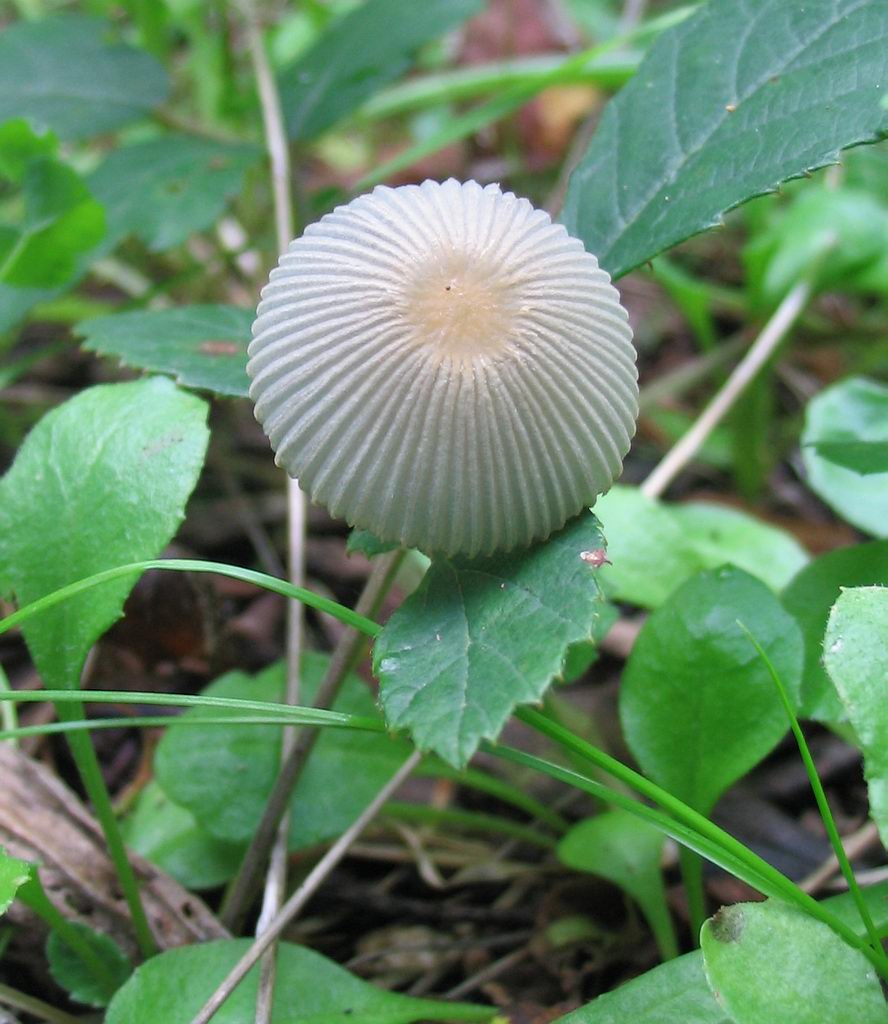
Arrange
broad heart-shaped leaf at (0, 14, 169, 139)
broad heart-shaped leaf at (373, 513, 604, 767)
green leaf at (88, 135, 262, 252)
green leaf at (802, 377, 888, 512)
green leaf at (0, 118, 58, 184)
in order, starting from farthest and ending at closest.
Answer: broad heart-shaped leaf at (0, 14, 169, 139)
green leaf at (88, 135, 262, 252)
green leaf at (802, 377, 888, 512)
green leaf at (0, 118, 58, 184)
broad heart-shaped leaf at (373, 513, 604, 767)

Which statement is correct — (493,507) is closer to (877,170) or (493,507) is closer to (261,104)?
(261,104)

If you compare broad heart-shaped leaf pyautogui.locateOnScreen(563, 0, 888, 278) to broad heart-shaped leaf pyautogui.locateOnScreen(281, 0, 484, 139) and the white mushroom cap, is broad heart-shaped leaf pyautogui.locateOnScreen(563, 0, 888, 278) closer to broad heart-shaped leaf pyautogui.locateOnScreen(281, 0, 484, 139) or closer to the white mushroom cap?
the white mushroom cap

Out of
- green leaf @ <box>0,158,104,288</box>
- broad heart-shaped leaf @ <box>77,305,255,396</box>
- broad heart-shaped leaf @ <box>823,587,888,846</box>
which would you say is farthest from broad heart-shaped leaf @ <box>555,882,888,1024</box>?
green leaf @ <box>0,158,104,288</box>

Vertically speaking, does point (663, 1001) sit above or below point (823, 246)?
below

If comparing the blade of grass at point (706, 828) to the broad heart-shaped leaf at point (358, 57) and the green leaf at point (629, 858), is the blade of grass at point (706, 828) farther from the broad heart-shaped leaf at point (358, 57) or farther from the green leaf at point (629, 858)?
the broad heart-shaped leaf at point (358, 57)

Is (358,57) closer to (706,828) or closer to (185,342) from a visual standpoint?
(185,342)

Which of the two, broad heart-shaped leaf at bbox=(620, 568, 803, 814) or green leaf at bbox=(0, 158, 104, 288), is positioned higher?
green leaf at bbox=(0, 158, 104, 288)

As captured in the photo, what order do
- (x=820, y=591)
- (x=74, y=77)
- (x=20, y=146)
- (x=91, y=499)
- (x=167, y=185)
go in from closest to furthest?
(x=91, y=499)
(x=820, y=591)
(x=20, y=146)
(x=167, y=185)
(x=74, y=77)

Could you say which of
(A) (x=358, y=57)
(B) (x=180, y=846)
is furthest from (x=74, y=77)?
(B) (x=180, y=846)
